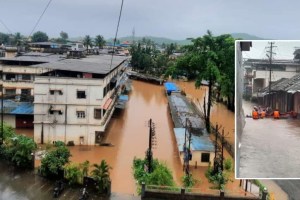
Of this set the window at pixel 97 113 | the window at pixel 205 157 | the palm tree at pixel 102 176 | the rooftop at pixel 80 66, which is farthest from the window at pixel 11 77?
the palm tree at pixel 102 176

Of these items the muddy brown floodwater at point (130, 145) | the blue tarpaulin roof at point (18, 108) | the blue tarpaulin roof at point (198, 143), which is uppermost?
the blue tarpaulin roof at point (18, 108)

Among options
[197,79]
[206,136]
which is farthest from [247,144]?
[197,79]

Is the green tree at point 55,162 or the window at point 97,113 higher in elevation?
the window at point 97,113

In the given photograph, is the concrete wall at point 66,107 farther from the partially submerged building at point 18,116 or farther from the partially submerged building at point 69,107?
the partially submerged building at point 18,116

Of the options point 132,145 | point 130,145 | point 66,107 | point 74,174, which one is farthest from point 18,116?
point 74,174

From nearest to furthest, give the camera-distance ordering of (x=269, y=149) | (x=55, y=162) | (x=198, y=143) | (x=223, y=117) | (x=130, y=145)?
1. (x=269, y=149)
2. (x=55, y=162)
3. (x=198, y=143)
4. (x=130, y=145)
5. (x=223, y=117)

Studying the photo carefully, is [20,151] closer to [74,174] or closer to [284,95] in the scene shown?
[74,174]

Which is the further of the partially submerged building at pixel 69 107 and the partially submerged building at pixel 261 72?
the partially submerged building at pixel 69 107
